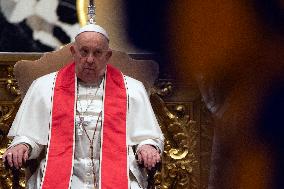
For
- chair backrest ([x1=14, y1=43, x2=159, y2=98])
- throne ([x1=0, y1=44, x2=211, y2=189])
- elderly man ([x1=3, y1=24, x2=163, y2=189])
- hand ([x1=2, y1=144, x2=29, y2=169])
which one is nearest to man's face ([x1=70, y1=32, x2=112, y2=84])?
elderly man ([x1=3, y1=24, x2=163, y2=189])

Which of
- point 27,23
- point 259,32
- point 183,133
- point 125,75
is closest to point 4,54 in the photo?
point 27,23

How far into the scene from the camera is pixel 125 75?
4.73 m

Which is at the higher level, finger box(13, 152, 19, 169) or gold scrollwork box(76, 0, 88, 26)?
gold scrollwork box(76, 0, 88, 26)

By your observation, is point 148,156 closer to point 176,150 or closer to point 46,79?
point 46,79

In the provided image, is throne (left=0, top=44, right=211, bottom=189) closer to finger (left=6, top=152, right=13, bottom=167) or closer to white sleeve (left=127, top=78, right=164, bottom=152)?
white sleeve (left=127, top=78, right=164, bottom=152)

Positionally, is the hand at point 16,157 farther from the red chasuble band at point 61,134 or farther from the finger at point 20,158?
the red chasuble band at point 61,134

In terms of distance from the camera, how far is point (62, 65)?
4.78m

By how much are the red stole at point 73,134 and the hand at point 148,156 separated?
0.19m

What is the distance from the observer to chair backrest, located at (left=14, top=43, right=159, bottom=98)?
15.4 feet

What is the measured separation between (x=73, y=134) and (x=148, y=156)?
1.64 ft

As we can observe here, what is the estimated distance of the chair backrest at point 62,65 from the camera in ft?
15.4

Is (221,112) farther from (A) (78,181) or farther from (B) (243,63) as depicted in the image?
(A) (78,181)

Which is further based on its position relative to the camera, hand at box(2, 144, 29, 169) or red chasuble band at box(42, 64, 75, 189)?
red chasuble band at box(42, 64, 75, 189)

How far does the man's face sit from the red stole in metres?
0.17
